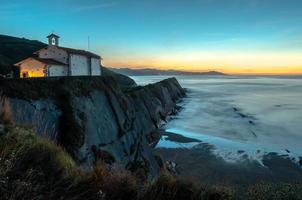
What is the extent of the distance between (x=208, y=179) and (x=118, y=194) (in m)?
17.5

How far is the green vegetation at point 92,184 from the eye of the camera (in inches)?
184

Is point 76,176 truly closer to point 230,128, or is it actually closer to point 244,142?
point 244,142

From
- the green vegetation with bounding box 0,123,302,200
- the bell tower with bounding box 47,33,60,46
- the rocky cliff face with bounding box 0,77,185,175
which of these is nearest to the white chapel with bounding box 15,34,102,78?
the bell tower with bounding box 47,33,60,46

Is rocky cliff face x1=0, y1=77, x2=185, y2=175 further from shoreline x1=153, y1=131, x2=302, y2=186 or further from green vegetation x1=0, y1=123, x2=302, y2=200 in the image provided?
green vegetation x1=0, y1=123, x2=302, y2=200

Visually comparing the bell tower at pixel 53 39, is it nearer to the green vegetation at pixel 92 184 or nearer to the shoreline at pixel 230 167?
the shoreline at pixel 230 167

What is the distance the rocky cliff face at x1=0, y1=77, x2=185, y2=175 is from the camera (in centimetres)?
1580

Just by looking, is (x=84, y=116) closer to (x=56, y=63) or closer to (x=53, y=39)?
(x=56, y=63)

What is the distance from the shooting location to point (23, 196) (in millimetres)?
4105

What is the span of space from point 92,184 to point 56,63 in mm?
30641

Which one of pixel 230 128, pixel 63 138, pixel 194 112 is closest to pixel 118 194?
pixel 63 138

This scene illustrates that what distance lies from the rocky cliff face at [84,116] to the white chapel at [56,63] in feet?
32.8

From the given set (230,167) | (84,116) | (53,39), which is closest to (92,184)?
(84,116)

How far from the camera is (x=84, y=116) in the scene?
18.3 m

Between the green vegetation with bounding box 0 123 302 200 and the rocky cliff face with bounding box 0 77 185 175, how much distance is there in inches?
284
